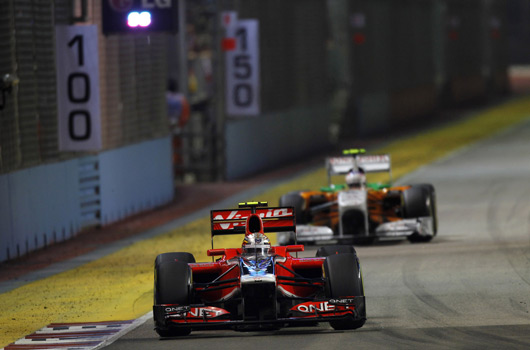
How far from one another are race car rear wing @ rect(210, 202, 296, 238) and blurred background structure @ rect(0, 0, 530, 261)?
6.76 m

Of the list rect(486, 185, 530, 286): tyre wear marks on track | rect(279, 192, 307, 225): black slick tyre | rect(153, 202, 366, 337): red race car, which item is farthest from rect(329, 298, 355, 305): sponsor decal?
rect(279, 192, 307, 225): black slick tyre

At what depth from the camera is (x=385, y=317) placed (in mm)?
12594

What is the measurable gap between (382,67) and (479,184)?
22.0m

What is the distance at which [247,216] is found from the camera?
41.8 feet

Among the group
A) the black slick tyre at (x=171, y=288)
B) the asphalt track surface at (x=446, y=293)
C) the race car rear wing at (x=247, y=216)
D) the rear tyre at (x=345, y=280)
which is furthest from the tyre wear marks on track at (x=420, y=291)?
the black slick tyre at (x=171, y=288)

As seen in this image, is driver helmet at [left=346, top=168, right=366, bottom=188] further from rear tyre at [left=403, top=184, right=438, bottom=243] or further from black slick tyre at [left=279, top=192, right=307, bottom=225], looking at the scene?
black slick tyre at [left=279, top=192, right=307, bottom=225]

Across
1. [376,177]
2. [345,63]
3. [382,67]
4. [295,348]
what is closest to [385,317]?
[295,348]

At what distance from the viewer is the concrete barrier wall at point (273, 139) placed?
32831 mm

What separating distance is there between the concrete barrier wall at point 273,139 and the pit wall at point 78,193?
5070mm

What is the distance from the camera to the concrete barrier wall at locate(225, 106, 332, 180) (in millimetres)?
32831

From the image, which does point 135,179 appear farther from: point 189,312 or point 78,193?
point 189,312

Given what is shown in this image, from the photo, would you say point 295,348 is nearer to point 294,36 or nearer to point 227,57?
point 227,57

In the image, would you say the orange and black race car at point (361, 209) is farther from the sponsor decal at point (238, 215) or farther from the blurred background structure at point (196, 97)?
the sponsor decal at point (238, 215)

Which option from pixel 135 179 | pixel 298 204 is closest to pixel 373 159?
pixel 298 204
